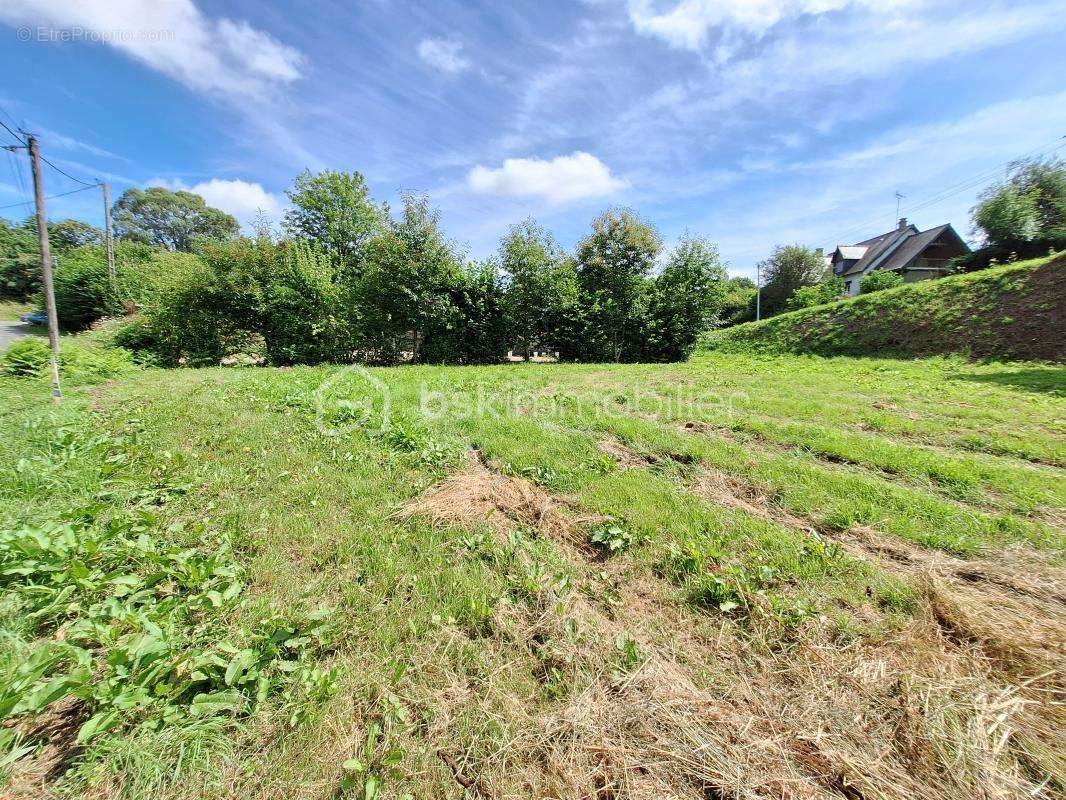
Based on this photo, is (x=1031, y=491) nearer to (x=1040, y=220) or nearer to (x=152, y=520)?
(x=152, y=520)

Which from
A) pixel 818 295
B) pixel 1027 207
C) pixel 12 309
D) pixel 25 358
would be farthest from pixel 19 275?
pixel 1027 207

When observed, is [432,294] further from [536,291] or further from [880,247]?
[880,247]

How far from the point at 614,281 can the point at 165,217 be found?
7397cm

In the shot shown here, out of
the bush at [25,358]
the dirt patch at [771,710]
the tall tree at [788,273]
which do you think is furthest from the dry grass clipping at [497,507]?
the tall tree at [788,273]

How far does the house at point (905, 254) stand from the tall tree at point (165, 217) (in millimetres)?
77707

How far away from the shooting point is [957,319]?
12641 mm

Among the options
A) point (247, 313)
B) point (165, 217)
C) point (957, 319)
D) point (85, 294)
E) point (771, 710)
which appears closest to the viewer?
point (771, 710)

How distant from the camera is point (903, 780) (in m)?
1.34

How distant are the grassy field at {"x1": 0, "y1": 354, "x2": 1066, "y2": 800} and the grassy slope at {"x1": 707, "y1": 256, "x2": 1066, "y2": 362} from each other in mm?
10441

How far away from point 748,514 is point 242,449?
17.5 feet

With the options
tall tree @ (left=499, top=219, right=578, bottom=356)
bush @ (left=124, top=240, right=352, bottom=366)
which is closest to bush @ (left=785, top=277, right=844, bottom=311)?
tall tree @ (left=499, top=219, right=578, bottom=356)

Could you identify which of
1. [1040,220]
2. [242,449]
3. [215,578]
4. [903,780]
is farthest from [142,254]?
[1040,220]

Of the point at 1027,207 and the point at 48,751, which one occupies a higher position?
the point at 1027,207

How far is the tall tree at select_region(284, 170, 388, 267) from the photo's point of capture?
25.3m
